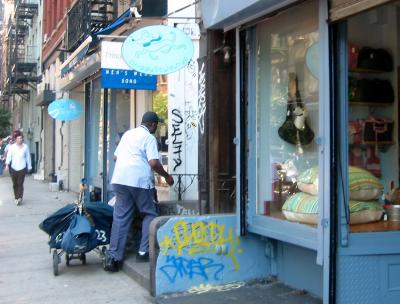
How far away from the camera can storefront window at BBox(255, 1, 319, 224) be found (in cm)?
495

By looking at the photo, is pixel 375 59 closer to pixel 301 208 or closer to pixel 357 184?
pixel 357 184

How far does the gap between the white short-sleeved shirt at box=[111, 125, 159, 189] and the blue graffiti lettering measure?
115 centimetres

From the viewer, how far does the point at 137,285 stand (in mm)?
5809

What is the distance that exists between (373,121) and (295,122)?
0.71 meters

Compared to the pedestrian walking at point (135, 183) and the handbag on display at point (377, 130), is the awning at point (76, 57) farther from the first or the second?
the handbag on display at point (377, 130)

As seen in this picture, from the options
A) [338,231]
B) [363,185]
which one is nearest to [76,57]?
[363,185]

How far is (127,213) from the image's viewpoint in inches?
247

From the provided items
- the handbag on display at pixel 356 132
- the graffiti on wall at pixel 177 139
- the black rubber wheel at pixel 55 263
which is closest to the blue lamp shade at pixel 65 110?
the graffiti on wall at pixel 177 139

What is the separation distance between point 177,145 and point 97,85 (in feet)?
11.0

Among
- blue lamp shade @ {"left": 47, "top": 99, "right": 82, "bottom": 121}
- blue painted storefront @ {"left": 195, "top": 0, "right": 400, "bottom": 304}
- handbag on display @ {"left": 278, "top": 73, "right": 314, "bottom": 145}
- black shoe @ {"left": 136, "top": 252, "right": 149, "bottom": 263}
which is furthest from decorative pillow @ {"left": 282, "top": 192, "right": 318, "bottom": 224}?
blue lamp shade @ {"left": 47, "top": 99, "right": 82, "bottom": 121}

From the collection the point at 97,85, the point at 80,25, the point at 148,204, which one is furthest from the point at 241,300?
the point at 80,25

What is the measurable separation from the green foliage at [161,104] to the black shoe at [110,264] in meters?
3.16

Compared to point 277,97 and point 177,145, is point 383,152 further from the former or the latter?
point 177,145

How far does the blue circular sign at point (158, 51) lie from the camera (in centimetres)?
597
